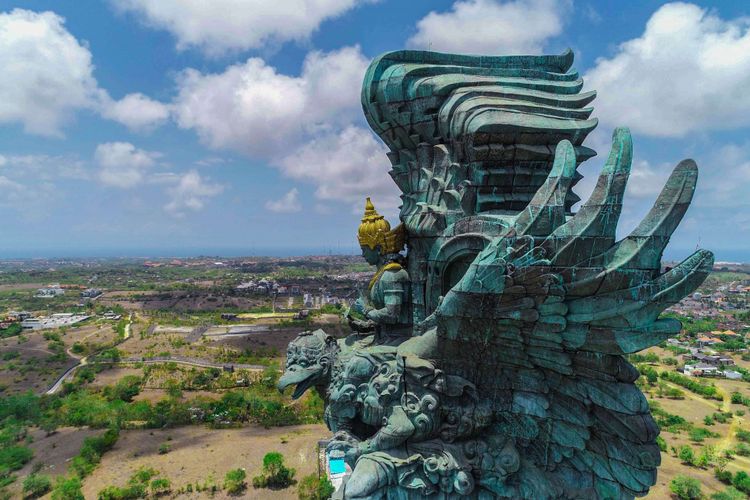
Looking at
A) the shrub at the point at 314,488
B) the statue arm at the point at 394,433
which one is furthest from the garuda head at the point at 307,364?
the shrub at the point at 314,488

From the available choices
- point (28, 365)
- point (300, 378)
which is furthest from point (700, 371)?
point (28, 365)

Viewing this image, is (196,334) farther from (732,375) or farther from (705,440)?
(732,375)

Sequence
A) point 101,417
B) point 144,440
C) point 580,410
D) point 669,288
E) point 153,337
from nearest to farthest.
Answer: point 669,288 → point 580,410 → point 144,440 → point 101,417 → point 153,337

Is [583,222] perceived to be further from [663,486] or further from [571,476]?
[663,486]

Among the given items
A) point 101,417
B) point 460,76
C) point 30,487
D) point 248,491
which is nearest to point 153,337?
point 101,417

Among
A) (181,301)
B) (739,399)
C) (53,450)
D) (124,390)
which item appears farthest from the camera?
(181,301)

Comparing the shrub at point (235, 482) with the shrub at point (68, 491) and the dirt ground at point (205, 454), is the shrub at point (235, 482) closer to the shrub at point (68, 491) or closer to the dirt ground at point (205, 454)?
the dirt ground at point (205, 454)
